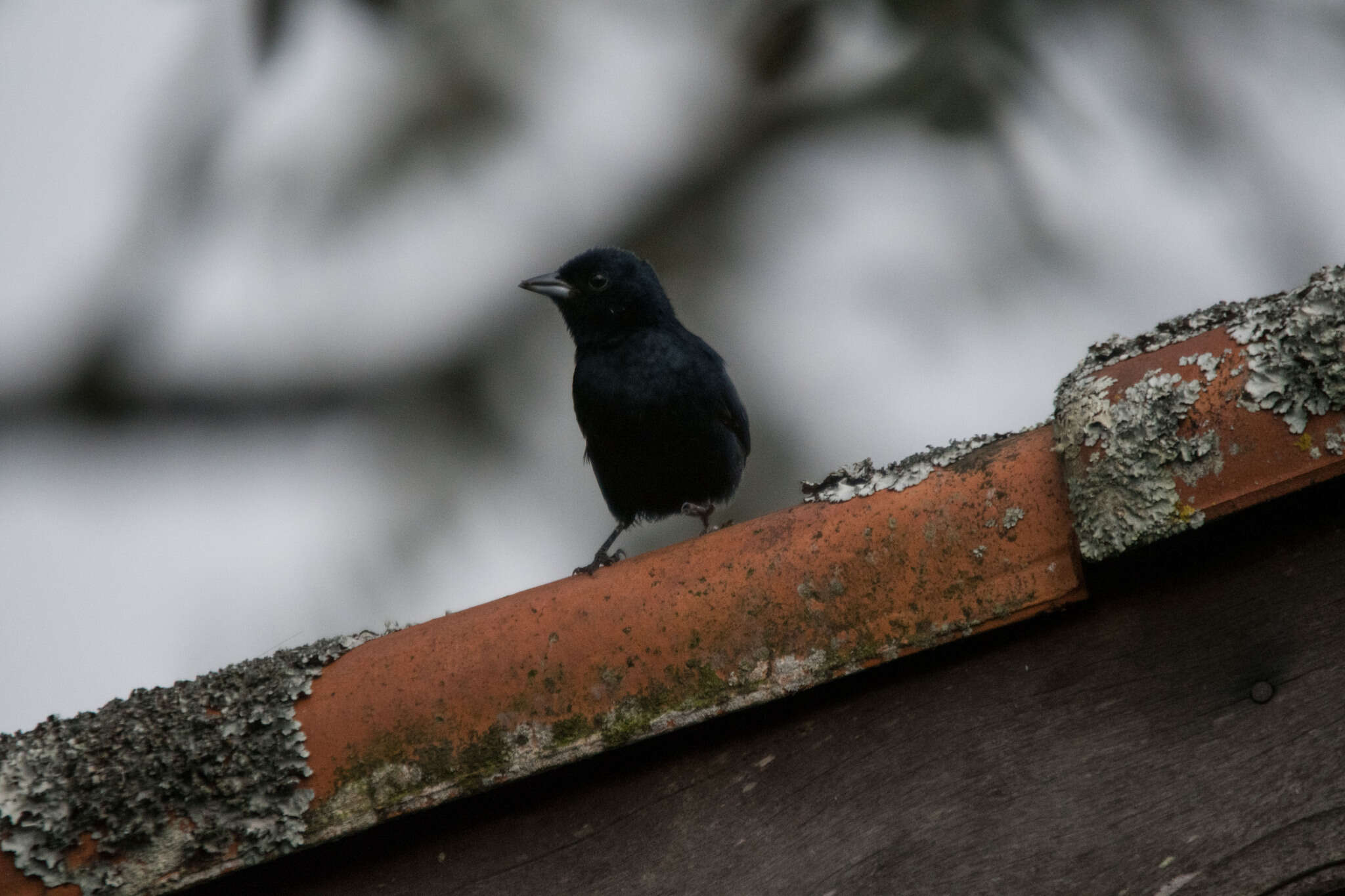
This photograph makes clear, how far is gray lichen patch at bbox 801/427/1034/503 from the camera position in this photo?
1.52m

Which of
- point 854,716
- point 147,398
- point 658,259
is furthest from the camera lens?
point 658,259

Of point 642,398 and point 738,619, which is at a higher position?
point 642,398

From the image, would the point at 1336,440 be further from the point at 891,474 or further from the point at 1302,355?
the point at 891,474

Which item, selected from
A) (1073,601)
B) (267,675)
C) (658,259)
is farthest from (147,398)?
(1073,601)

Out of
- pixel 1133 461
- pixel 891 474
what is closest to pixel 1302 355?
pixel 1133 461

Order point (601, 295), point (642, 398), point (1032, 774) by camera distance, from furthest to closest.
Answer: point (601, 295), point (642, 398), point (1032, 774)

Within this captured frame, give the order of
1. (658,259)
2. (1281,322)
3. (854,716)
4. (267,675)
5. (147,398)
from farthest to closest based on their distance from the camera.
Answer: (658,259)
(147,398)
(267,675)
(854,716)
(1281,322)

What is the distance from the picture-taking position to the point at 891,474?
155 cm

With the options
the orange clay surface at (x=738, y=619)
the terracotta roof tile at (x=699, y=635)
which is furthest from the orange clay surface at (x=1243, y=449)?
the orange clay surface at (x=738, y=619)

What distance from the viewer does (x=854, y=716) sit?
55.3 inches

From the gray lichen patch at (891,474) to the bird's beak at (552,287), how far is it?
2138 millimetres

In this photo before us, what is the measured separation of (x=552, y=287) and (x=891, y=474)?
2267 millimetres

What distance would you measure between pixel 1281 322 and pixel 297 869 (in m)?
1.31

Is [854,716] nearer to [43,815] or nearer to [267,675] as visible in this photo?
[267,675]
